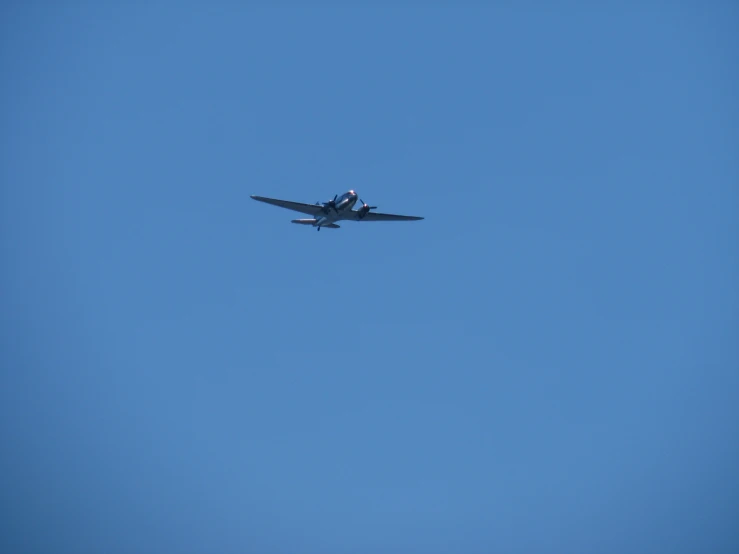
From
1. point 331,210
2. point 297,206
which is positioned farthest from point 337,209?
point 297,206

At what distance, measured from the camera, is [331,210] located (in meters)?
56.7

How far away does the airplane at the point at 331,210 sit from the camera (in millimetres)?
55594

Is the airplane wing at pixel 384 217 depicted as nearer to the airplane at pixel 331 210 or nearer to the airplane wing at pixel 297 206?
the airplane at pixel 331 210

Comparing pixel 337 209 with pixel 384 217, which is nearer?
pixel 337 209

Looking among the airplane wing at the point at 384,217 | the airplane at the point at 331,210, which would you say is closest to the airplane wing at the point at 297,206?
the airplane at the point at 331,210

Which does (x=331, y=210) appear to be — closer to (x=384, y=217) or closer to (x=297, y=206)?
(x=297, y=206)

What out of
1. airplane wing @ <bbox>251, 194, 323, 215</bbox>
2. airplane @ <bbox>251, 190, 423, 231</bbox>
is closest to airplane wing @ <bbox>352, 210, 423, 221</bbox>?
airplane @ <bbox>251, 190, 423, 231</bbox>

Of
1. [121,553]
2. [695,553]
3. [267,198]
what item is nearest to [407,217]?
[267,198]

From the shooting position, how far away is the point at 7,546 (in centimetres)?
19725

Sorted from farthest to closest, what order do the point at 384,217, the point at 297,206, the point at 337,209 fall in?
the point at 384,217 → the point at 297,206 → the point at 337,209

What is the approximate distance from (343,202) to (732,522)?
192 meters

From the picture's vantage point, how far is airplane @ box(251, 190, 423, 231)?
5559 cm

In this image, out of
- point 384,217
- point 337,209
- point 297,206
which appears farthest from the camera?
point 384,217

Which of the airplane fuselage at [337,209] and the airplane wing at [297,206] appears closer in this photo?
the airplane fuselage at [337,209]
